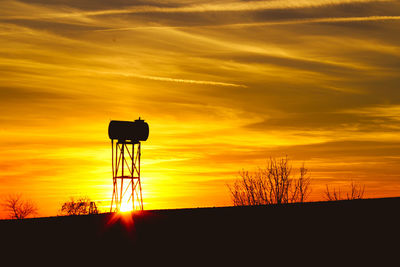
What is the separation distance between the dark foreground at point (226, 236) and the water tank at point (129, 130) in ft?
48.3

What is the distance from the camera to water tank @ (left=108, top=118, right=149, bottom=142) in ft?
119

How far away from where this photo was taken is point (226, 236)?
55.9 ft

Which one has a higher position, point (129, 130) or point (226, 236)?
point (129, 130)

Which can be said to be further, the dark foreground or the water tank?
the water tank

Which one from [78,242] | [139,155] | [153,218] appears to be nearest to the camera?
[78,242]

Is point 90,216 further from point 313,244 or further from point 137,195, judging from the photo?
point 137,195

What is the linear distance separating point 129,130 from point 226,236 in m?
20.2

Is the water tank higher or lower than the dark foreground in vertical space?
higher

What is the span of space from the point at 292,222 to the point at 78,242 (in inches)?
242

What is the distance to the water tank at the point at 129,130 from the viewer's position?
119 ft

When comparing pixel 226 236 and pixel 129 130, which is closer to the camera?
pixel 226 236

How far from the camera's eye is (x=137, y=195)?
3781 centimetres

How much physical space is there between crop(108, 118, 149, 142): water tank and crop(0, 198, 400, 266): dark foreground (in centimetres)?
1474

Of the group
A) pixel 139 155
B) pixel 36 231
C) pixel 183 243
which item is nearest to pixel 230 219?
pixel 183 243
